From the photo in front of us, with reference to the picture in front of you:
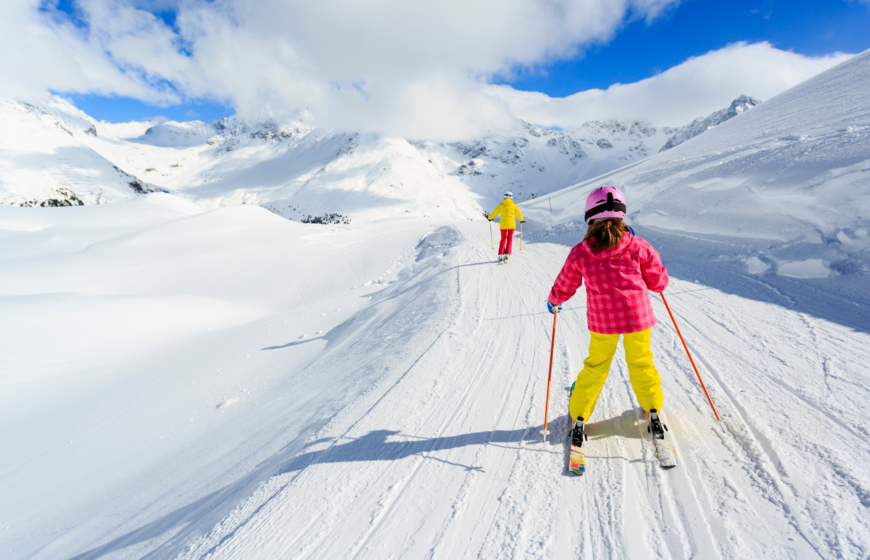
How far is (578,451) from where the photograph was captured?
246 cm

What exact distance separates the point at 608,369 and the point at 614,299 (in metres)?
0.52

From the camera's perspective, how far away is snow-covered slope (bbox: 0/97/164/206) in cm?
6850

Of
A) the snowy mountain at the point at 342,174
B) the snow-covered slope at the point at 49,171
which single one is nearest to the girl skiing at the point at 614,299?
the snowy mountain at the point at 342,174

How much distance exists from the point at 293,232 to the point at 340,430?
1580 centimetres

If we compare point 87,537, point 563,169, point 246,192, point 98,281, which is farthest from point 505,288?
point 563,169

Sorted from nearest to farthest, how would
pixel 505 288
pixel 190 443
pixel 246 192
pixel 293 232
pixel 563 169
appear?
pixel 190 443
pixel 505 288
pixel 293 232
pixel 246 192
pixel 563 169

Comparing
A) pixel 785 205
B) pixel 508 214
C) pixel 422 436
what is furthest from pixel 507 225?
pixel 422 436

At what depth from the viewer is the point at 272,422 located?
399 centimetres

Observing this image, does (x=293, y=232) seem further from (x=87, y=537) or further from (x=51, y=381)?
(x=87, y=537)

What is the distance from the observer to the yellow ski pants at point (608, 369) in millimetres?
2502

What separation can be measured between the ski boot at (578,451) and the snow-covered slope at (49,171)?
325 ft

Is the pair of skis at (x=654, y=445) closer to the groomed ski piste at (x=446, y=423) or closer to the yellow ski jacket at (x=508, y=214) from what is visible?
the groomed ski piste at (x=446, y=423)

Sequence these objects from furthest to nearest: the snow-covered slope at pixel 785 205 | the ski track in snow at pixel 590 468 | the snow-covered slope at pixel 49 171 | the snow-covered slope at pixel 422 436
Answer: the snow-covered slope at pixel 49 171 → the snow-covered slope at pixel 785 205 → the snow-covered slope at pixel 422 436 → the ski track in snow at pixel 590 468

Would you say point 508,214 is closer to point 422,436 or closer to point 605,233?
point 605,233
